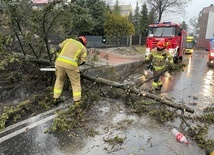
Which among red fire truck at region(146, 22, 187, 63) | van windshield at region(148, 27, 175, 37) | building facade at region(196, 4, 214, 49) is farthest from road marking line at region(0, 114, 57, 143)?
building facade at region(196, 4, 214, 49)

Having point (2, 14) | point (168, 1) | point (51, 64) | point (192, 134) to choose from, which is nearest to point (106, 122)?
point (192, 134)

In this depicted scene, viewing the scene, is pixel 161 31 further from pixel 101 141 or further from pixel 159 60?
pixel 101 141

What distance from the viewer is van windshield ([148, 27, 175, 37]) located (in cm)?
1486

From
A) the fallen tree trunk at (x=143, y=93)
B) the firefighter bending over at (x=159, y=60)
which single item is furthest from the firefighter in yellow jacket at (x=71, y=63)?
the firefighter bending over at (x=159, y=60)

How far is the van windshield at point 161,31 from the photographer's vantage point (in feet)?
48.8

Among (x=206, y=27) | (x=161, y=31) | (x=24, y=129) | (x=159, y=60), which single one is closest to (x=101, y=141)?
(x=24, y=129)

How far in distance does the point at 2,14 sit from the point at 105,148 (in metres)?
3.97

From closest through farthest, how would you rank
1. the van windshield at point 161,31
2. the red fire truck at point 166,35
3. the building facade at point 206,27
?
the red fire truck at point 166,35, the van windshield at point 161,31, the building facade at point 206,27

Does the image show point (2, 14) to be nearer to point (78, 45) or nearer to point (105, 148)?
point (78, 45)

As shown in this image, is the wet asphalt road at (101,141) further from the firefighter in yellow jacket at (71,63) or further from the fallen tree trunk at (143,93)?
the firefighter in yellow jacket at (71,63)

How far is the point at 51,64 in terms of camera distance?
6145 mm

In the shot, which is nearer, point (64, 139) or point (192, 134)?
point (64, 139)

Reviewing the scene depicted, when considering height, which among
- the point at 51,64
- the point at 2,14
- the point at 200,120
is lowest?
the point at 200,120

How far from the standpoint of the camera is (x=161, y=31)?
1516 centimetres
